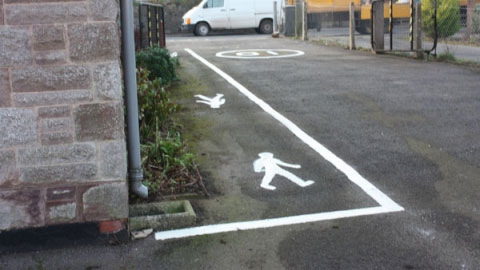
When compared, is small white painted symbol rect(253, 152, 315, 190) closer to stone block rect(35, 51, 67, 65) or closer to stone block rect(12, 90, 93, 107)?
stone block rect(12, 90, 93, 107)

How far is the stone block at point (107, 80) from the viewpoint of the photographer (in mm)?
4305

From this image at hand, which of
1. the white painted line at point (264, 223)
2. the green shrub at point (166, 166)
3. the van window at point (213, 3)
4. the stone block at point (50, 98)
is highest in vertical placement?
the van window at point (213, 3)

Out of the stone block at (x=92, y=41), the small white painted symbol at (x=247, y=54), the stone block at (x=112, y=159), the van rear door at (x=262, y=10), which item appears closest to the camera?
the stone block at (x=92, y=41)

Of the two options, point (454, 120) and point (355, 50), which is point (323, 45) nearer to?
point (355, 50)

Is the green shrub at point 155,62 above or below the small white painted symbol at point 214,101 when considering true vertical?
above

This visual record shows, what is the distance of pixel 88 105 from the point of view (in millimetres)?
4320

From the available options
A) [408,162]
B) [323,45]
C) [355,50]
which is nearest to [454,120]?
[408,162]

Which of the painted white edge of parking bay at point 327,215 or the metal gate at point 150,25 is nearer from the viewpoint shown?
the painted white edge of parking bay at point 327,215

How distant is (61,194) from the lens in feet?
14.2

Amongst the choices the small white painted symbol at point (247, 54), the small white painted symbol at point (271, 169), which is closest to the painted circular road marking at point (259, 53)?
the small white painted symbol at point (247, 54)

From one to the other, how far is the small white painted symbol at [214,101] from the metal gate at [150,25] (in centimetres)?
198

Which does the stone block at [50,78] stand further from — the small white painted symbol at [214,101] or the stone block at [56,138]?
the small white painted symbol at [214,101]

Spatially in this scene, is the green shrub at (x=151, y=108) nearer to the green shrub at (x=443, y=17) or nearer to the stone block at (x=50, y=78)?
the stone block at (x=50, y=78)

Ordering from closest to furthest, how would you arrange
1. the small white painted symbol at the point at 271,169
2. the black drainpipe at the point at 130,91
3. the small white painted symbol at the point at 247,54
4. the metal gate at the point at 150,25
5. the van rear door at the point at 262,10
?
1. the black drainpipe at the point at 130,91
2. the small white painted symbol at the point at 271,169
3. the metal gate at the point at 150,25
4. the small white painted symbol at the point at 247,54
5. the van rear door at the point at 262,10
